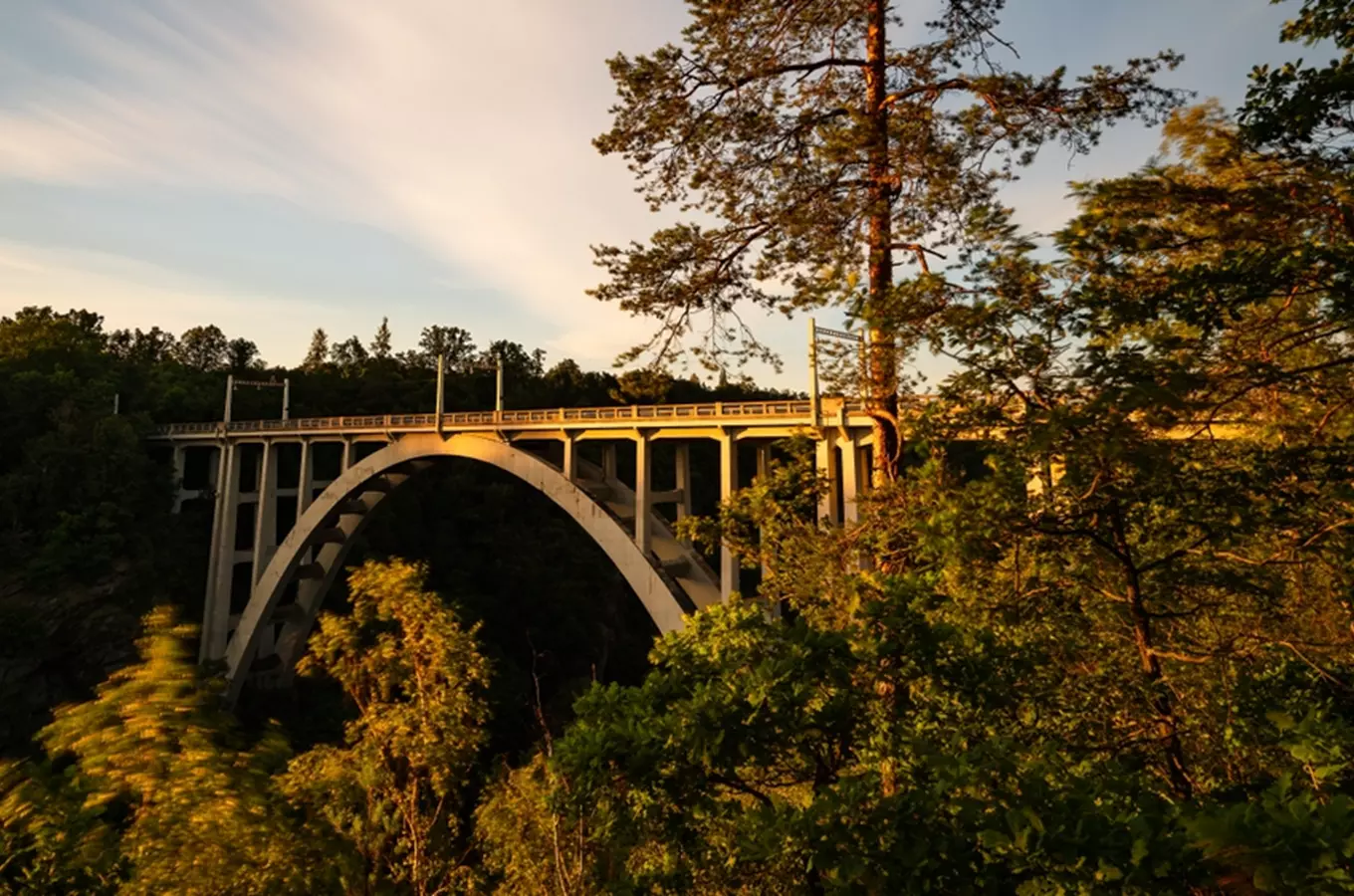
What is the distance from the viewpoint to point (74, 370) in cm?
4634

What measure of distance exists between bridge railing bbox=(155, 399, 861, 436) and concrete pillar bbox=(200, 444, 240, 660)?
3.46 metres

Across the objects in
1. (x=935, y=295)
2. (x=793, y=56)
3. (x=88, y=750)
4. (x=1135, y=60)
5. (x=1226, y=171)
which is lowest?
(x=88, y=750)

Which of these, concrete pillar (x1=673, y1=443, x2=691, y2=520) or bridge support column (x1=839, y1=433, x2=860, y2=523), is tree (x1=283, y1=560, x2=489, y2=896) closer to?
bridge support column (x1=839, y1=433, x2=860, y2=523)

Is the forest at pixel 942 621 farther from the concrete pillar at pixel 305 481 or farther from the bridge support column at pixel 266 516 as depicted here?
the bridge support column at pixel 266 516

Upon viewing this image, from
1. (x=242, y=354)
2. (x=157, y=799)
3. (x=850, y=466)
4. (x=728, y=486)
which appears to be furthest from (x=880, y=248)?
(x=242, y=354)

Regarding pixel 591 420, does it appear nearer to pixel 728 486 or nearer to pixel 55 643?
pixel 728 486

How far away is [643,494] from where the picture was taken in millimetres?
21938

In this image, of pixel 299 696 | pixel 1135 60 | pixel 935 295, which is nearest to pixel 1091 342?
pixel 935 295

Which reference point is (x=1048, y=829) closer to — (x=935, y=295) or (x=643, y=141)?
(x=935, y=295)

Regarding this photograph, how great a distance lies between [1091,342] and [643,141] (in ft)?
20.9

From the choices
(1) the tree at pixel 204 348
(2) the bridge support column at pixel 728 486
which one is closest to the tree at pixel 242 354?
(1) the tree at pixel 204 348

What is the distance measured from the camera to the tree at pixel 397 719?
7160 mm

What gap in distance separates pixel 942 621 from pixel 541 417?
2193 cm

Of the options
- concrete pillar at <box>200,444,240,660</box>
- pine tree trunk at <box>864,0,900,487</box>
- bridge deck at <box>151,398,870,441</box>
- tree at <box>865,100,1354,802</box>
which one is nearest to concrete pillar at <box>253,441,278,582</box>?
bridge deck at <box>151,398,870,441</box>
